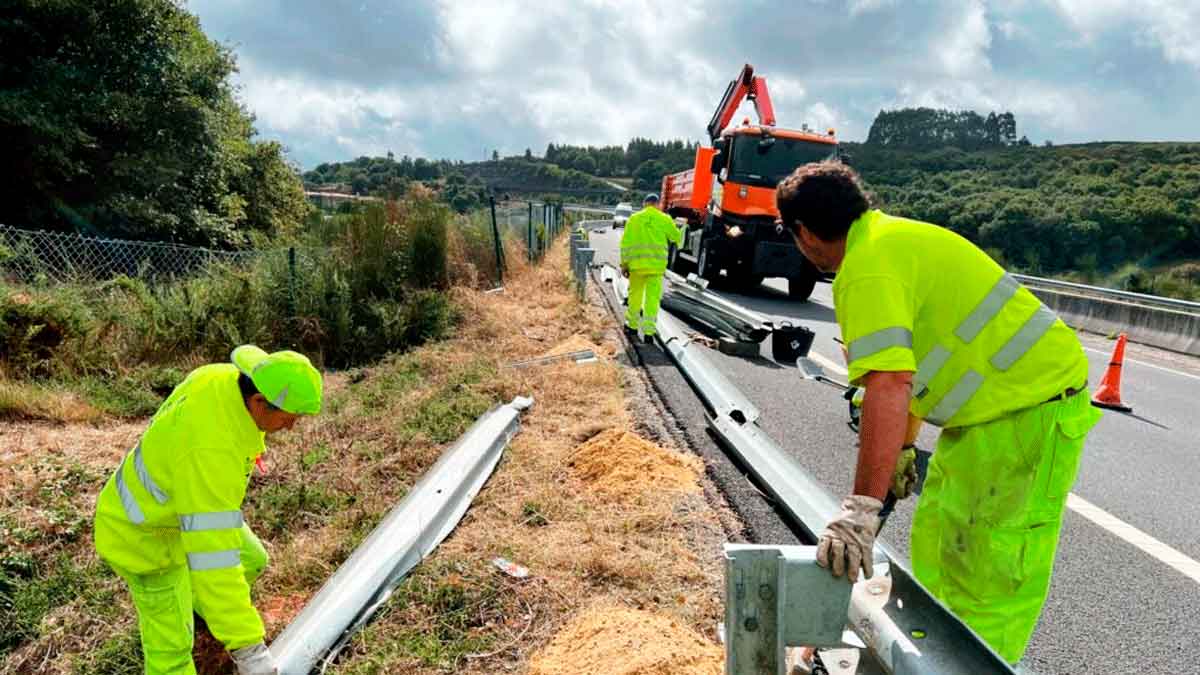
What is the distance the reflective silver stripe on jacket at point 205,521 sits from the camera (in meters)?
2.41

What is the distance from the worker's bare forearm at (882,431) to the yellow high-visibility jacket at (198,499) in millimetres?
2106

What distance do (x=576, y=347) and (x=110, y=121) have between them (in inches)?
493

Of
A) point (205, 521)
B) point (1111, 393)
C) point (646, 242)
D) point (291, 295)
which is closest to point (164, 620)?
point (205, 521)

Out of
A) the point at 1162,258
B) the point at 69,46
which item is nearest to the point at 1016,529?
the point at 69,46

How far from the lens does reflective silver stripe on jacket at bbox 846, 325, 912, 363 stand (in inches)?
70.3

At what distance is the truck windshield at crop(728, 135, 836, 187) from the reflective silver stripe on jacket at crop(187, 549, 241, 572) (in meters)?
11.4

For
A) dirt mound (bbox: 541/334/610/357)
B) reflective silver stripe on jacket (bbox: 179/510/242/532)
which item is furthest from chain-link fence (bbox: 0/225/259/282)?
reflective silver stripe on jacket (bbox: 179/510/242/532)

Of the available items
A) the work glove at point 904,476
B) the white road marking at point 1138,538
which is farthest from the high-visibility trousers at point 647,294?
the work glove at point 904,476

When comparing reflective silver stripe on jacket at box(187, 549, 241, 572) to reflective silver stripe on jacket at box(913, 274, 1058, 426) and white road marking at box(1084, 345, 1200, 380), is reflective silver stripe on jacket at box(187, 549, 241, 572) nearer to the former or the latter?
reflective silver stripe on jacket at box(913, 274, 1058, 426)

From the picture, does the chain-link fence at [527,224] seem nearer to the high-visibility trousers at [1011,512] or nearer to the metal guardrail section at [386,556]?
the metal guardrail section at [386,556]

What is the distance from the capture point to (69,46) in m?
13.9

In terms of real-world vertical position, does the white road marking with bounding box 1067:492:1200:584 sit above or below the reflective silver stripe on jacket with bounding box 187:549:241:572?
below

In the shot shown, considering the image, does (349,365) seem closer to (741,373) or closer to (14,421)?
(14,421)

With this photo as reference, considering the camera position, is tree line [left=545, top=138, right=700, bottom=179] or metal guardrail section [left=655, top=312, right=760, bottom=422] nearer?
metal guardrail section [left=655, top=312, right=760, bottom=422]
